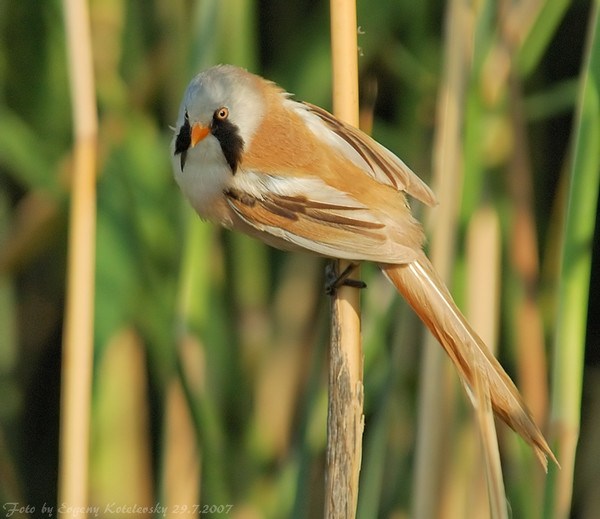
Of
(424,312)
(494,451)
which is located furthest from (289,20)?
(494,451)

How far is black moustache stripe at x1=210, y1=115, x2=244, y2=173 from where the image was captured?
1.39 m

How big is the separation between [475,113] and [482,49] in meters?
0.12

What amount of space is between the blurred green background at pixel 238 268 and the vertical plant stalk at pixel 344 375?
36 cm

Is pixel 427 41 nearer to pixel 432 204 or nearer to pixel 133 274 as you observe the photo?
pixel 432 204

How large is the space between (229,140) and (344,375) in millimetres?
481

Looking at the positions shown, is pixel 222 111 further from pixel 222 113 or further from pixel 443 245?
pixel 443 245

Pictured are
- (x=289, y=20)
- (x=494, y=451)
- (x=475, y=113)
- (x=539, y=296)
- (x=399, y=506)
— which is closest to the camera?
(x=494, y=451)

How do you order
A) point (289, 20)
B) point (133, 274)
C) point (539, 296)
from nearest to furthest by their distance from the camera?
point (133, 274) < point (539, 296) < point (289, 20)

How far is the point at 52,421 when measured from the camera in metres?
2.20

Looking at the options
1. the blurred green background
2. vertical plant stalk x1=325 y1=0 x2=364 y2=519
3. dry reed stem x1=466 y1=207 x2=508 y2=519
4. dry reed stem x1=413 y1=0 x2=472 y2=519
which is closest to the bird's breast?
the blurred green background

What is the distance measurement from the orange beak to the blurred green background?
0.72 ft

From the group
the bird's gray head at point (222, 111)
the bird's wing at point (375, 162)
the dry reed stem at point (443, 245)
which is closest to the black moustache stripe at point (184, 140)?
the bird's gray head at point (222, 111)

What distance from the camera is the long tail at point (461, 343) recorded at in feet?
3.69

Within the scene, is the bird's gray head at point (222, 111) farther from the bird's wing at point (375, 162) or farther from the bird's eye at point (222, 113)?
the bird's wing at point (375, 162)
